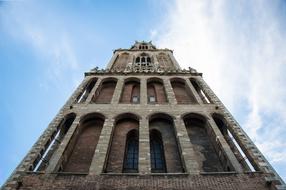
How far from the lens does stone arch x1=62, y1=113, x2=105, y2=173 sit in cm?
980

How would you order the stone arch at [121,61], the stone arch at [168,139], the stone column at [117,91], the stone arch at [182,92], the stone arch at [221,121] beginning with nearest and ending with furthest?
the stone arch at [168,139], the stone arch at [221,121], the stone column at [117,91], the stone arch at [182,92], the stone arch at [121,61]

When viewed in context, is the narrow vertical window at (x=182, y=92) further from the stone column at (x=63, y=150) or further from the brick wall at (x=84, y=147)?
the stone column at (x=63, y=150)

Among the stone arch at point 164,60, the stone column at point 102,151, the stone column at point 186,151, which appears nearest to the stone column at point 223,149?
the stone column at point 186,151

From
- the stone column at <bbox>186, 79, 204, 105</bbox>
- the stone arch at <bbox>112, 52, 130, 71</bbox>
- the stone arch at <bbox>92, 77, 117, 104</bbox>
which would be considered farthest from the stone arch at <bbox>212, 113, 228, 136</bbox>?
the stone arch at <bbox>112, 52, 130, 71</bbox>

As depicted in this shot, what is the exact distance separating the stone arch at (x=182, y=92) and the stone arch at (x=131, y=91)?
255cm

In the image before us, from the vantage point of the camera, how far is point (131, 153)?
35.9 feet

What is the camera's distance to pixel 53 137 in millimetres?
11023

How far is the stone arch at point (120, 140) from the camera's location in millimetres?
9664

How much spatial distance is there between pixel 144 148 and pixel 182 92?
24.1 feet

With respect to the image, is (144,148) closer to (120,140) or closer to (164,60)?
(120,140)

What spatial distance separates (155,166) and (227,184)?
10.2ft

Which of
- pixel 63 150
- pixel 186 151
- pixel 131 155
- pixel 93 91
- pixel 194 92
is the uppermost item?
pixel 93 91

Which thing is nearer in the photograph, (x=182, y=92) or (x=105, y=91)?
(x=182, y=92)

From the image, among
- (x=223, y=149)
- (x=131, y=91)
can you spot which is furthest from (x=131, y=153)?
(x=131, y=91)
